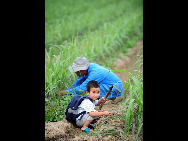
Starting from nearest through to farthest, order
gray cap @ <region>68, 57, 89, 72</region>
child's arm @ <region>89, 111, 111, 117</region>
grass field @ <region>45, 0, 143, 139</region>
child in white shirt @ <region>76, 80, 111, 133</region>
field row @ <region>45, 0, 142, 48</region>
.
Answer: child's arm @ <region>89, 111, 111, 117</region>
child in white shirt @ <region>76, 80, 111, 133</region>
grass field @ <region>45, 0, 143, 139</region>
gray cap @ <region>68, 57, 89, 72</region>
field row @ <region>45, 0, 142, 48</region>

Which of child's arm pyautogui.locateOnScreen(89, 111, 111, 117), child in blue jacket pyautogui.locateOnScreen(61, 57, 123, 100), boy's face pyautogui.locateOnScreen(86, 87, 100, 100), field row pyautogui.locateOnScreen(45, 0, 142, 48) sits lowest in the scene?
child's arm pyautogui.locateOnScreen(89, 111, 111, 117)

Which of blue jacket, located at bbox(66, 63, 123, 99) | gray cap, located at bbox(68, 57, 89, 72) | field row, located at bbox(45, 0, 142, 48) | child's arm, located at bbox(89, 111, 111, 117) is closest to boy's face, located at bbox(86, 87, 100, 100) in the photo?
child's arm, located at bbox(89, 111, 111, 117)

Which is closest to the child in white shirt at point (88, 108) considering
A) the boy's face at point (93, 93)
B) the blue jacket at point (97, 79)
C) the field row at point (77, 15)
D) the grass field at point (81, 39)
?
the boy's face at point (93, 93)

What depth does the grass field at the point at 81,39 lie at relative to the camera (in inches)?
102

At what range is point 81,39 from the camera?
5695mm

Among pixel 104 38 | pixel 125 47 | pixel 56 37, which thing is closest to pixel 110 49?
pixel 104 38

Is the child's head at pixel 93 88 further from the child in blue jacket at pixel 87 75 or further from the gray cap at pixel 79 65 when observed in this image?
the gray cap at pixel 79 65

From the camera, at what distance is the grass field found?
8.46 feet

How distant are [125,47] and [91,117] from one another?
407 centimetres

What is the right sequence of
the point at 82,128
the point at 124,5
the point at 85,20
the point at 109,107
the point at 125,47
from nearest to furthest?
the point at 82,128
the point at 109,107
the point at 125,47
the point at 85,20
the point at 124,5

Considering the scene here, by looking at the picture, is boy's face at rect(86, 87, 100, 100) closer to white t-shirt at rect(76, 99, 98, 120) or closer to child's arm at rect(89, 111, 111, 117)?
white t-shirt at rect(76, 99, 98, 120)
